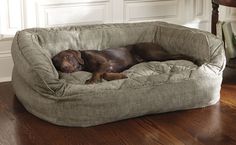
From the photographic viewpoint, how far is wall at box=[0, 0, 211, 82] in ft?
11.0

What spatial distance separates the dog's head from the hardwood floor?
40 cm

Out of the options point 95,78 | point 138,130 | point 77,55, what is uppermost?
point 77,55

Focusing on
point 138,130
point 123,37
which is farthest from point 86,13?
point 138,130

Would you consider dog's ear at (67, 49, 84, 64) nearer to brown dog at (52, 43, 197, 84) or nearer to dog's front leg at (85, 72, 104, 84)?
brown dog at (52, 43, 197, 84)

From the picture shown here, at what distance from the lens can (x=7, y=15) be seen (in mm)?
3307

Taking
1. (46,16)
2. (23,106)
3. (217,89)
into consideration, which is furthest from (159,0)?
(23,106)

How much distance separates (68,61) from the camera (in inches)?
115

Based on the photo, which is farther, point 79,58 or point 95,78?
point 79,58

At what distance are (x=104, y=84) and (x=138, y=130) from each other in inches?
12.9

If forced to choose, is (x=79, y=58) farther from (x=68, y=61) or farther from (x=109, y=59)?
(x=109, y=59)

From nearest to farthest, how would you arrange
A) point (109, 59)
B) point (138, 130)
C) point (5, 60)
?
1. point (138, 130)
2. point (109, 59)
3. point (5, 60)

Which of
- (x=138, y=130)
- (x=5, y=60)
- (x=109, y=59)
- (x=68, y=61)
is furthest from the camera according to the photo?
(x=5, y=60)

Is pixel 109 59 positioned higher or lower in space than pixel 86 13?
lower

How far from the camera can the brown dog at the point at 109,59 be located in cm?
289
